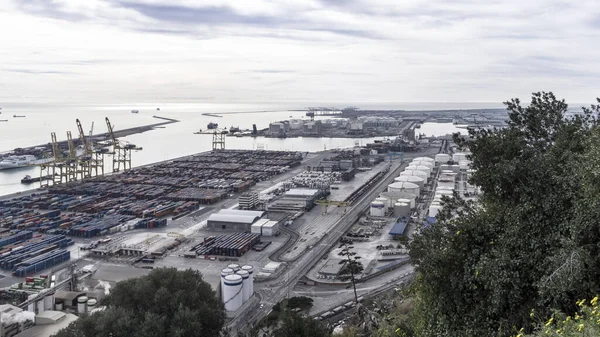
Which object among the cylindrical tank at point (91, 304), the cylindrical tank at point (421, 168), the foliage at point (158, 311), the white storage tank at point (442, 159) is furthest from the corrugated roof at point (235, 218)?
the white storage tank at point (442, 159)

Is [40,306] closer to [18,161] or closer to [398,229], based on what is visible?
[398,229]

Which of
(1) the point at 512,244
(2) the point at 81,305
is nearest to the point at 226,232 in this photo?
(2) the point at 81,305

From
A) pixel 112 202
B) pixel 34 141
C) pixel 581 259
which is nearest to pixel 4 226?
pixel 112 202

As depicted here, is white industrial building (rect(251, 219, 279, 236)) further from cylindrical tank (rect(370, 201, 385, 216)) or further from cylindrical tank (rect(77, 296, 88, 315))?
cylindrical tank (rect(77, 296, 88, 315))

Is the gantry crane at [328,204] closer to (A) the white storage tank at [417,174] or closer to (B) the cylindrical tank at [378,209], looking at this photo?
(B) the cylindrical tank at [378,209]

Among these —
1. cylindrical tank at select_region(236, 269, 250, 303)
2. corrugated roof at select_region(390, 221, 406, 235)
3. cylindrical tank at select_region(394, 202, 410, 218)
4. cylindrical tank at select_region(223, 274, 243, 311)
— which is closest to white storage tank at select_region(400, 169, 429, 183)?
cylindrical tank at select_region(394, 202, 410, 218)
